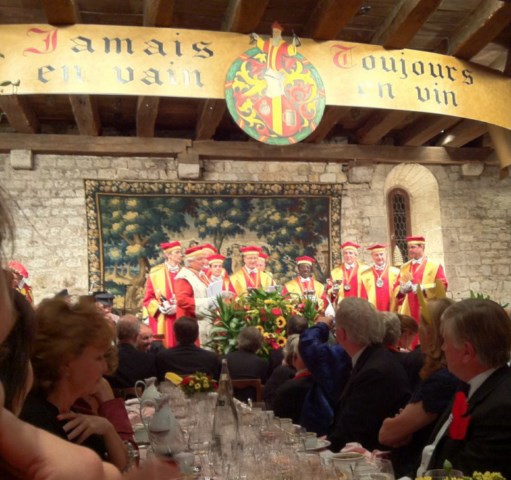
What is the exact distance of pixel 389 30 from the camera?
6.43 meters

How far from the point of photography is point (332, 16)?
614cm

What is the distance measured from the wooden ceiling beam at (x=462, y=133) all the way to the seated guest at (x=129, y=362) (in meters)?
6.58

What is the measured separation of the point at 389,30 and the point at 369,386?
4208mm

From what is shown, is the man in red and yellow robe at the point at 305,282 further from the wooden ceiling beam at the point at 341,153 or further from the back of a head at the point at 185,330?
the back of a head at the point at 185,330

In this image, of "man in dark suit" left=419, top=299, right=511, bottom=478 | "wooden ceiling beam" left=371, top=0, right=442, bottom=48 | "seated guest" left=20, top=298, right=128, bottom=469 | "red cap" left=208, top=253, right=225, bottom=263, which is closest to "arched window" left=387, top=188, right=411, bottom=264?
"red cap" left=208, top=253, right=225, bottom=263

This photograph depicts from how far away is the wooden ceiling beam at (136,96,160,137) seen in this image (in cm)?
855

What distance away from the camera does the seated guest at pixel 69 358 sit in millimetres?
2166

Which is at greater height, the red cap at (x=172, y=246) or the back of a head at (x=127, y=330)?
the red cap at (x=172, y=246)

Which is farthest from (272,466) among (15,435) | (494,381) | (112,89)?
(112,89)

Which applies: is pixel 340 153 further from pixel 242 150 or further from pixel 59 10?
pixel 59 10

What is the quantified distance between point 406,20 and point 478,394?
4.67 m

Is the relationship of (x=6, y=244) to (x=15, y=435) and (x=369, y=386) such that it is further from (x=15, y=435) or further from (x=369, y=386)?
(x=369, y=386)

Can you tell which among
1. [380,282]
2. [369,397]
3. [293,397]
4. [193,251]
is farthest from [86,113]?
[369,397]

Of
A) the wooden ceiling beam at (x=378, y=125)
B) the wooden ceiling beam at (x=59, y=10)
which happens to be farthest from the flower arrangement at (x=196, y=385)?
the wooden ceiling beam at (x=378, y=125)
